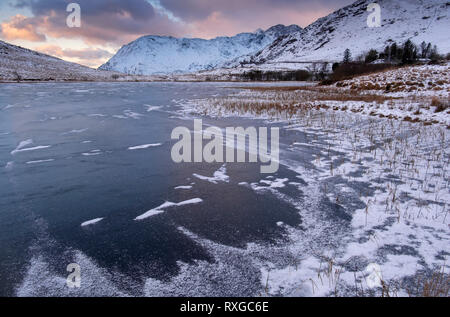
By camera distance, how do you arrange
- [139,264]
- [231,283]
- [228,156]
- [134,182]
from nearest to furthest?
1. [231,283]
2. [139,264]
3. [134,182]
4. [228,156]

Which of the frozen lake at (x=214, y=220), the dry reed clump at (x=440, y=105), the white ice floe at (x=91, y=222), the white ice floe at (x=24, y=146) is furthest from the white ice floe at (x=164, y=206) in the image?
the dry reed clump at (x=440, y=105)

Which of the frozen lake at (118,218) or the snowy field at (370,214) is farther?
the frozen lake at (118,218)

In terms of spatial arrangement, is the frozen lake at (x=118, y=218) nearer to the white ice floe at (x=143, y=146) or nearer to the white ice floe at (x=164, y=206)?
the white ice floe at (x=164, y=206)

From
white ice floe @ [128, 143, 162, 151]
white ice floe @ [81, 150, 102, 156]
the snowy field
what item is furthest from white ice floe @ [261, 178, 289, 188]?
white ice floe @ [81, 150, 102, 156]

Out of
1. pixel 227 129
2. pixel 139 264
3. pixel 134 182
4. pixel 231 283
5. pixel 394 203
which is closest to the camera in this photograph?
pixel 231 283

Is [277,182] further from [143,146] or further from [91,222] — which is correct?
[143,146]

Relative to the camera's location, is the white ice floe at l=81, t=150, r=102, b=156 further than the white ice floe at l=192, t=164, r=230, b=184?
Yes

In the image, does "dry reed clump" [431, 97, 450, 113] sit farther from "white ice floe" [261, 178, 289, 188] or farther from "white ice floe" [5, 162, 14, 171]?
"white ice floe" [5, 162, 14, 171]

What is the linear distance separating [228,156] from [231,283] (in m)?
5.16

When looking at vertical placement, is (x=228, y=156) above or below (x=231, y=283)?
above

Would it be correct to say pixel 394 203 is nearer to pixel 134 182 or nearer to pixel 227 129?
pixel 134 182
